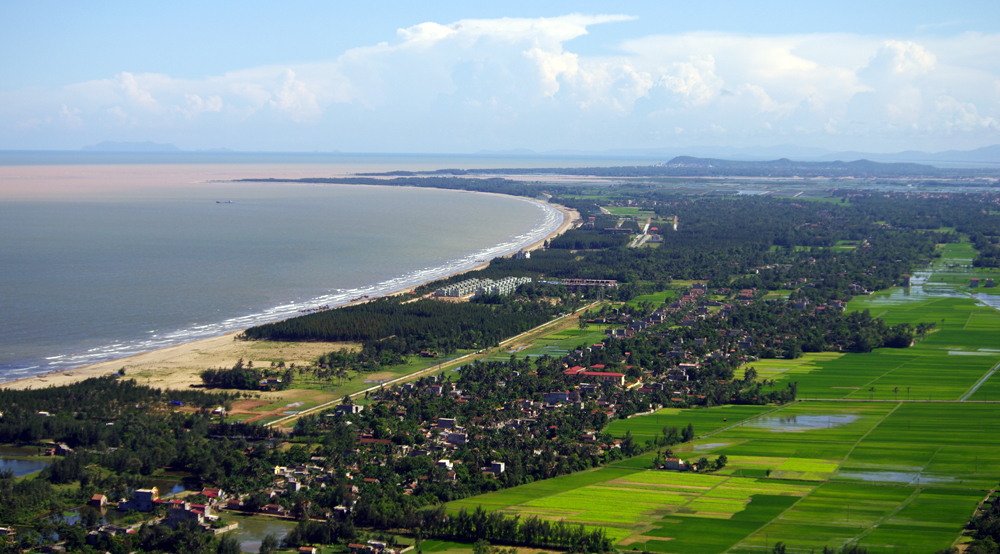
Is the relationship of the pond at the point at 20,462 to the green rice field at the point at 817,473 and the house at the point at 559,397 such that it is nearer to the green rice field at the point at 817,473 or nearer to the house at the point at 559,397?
the green rice field at the point at 817,473

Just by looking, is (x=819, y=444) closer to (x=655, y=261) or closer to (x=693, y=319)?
(x=693, y=319)

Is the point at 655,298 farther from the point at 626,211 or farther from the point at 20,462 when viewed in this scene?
the point at 626,211

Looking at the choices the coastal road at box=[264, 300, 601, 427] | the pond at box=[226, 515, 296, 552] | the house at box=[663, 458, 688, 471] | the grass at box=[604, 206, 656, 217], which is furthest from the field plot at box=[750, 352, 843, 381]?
the grass at box=[604, 206, 656, 217]

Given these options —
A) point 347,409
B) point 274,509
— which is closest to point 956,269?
point 347,409

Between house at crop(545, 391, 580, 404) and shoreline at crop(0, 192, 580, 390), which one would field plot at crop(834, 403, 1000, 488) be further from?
shoreline at crop(0, 192, 580, 390)

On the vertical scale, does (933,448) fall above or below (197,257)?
below

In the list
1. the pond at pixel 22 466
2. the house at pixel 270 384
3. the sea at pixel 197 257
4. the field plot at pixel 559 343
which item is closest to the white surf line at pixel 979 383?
the field plot at pixel 559 343

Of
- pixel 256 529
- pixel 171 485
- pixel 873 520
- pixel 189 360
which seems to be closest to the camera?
pixel 873 520

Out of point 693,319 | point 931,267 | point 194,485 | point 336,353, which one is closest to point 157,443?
point 194,485
